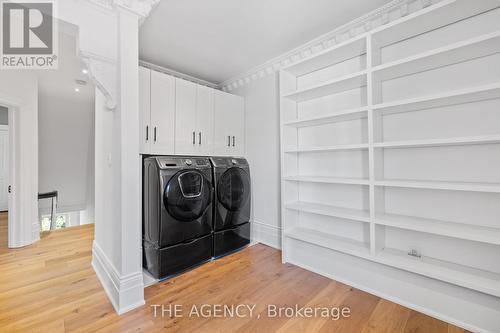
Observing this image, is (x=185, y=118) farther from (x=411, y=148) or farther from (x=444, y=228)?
(x=444, y=228)

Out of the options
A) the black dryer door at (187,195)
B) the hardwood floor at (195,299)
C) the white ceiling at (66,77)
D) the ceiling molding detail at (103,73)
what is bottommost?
the hardwood floor at (195,299)

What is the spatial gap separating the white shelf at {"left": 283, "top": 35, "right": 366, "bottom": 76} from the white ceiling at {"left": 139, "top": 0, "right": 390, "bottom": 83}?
285mm

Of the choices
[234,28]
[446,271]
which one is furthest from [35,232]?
[446,271]

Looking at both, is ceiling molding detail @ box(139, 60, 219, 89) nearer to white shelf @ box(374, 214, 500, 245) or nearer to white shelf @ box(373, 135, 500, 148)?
white shelf @ box(373, 135, 500, 148)

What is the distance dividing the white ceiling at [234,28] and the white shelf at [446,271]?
81.5 inches

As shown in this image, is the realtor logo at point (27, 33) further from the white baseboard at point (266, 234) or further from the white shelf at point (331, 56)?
the white baseboard at point (266, 234)

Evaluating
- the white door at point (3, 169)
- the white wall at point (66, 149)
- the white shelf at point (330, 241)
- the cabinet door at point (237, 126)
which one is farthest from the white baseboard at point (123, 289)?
the white door at point (3, 169)

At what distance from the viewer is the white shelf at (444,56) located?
1372 millimetres

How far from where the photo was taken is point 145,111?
7.32ft

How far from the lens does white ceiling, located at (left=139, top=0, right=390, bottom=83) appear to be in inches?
72.8

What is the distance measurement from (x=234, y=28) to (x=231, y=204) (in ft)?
6.18

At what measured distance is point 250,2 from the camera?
181 cm

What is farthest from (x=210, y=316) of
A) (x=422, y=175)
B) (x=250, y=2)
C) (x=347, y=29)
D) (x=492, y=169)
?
(x=347, y=29)

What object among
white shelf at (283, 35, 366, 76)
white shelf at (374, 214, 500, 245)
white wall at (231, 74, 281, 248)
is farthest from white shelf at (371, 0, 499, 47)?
white shelf at (374, 214, 500, 245)
